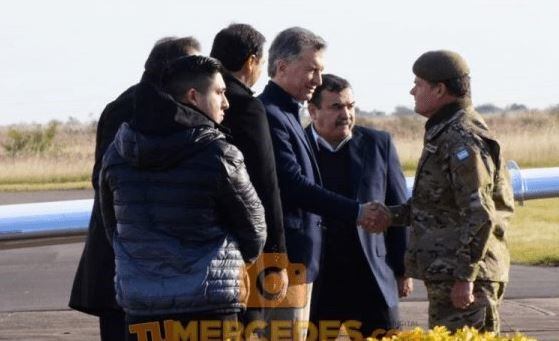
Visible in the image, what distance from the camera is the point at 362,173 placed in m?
6.75

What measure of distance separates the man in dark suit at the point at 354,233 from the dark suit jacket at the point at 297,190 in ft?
0.43

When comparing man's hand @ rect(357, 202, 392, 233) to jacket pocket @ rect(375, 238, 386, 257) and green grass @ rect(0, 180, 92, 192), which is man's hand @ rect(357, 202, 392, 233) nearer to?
jacket pocket @ rect(375, 238, 386, 257)

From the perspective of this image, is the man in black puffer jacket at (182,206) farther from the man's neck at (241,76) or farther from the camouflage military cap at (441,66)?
the camouflage military cap at (441,66)

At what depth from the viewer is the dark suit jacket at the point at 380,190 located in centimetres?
668

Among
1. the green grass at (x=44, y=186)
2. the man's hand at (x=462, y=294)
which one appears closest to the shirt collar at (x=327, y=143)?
the man's hand at (x=462, y=294)

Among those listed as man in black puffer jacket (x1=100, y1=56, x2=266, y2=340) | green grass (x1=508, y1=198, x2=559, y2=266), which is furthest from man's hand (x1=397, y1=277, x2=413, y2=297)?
green grass (x1=508, y1=198, x2=559, y2=266)

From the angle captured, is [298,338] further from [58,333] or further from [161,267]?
[58,333]

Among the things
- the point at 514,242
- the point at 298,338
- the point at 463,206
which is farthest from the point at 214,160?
the point at 514,242

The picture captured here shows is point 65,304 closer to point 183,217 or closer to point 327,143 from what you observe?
point 327,143

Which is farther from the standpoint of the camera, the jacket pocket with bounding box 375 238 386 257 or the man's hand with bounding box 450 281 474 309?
the jacket pocket with bounding box 375 238 386 257

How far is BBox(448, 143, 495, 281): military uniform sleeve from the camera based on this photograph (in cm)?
567

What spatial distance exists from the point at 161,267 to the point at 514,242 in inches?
440

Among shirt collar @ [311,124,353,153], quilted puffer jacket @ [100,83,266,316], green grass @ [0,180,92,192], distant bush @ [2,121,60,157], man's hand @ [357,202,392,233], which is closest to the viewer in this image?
quilted puffer jacket @ [100,83,266,316]

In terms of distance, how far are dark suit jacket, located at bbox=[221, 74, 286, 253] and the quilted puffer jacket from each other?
22.3 inches
